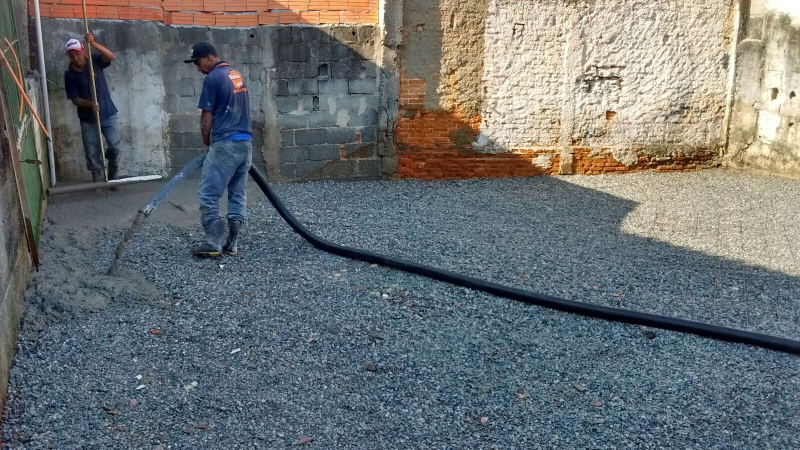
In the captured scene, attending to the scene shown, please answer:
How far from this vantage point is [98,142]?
360 inches

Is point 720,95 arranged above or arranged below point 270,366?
above

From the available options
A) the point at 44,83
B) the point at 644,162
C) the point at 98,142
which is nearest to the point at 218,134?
the point at 98,142

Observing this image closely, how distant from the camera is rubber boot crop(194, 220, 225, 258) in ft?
22.3

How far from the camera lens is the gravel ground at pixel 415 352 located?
4137 mm

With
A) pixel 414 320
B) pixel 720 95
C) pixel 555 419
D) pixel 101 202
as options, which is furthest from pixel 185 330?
pixel 720 95

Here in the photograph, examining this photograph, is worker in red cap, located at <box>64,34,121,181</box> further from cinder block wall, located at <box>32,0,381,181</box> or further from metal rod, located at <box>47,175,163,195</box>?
metal rod, located at <box>47,175,163,195</box>

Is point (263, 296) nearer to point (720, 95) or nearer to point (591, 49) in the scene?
point (591, 49)

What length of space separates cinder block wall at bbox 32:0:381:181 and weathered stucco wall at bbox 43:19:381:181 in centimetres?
1

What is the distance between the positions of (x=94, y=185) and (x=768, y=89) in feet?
28.9

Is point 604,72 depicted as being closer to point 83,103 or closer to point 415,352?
point 83,103

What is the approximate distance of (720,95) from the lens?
11.1 m

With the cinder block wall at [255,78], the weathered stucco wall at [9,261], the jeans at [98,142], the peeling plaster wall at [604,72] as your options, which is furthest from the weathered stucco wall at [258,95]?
the weathered stucco wall at [9,261]

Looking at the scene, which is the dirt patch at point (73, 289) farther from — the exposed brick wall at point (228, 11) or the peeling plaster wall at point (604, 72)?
the peeling plaster wall at point (604, 72)

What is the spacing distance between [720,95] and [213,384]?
9036 millimetres
